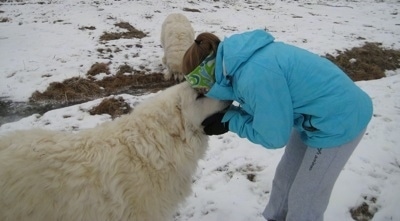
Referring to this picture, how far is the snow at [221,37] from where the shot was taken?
3.84 metres

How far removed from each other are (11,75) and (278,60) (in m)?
6.88

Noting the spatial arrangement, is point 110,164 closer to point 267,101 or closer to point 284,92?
point 267,101

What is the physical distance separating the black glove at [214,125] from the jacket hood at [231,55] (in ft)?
0.70

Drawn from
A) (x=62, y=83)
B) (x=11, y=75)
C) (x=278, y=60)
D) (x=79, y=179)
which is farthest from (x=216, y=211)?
(x=11, y=75)

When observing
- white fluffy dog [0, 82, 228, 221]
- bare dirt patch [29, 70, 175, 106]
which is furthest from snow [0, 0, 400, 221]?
white fluffy dog [0, 82, 228, 221]

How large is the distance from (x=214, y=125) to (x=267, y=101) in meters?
0.56

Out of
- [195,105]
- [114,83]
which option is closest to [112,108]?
[114,83]

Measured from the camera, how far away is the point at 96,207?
7.79ft

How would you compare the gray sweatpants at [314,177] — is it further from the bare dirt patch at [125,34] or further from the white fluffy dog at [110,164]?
the bare dirt patch at [125,34]

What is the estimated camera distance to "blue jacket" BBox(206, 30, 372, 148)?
2.04 metres

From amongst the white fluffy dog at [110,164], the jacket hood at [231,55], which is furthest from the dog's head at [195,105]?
the jacket hood at [231,55]

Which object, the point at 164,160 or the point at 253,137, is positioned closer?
the point at 253,137

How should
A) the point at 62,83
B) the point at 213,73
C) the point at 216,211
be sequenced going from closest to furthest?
Answer: 1. the point at 213,73
2. the point at 216,211
3. the point at 62,83

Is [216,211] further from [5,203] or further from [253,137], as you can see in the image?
[5,203]
